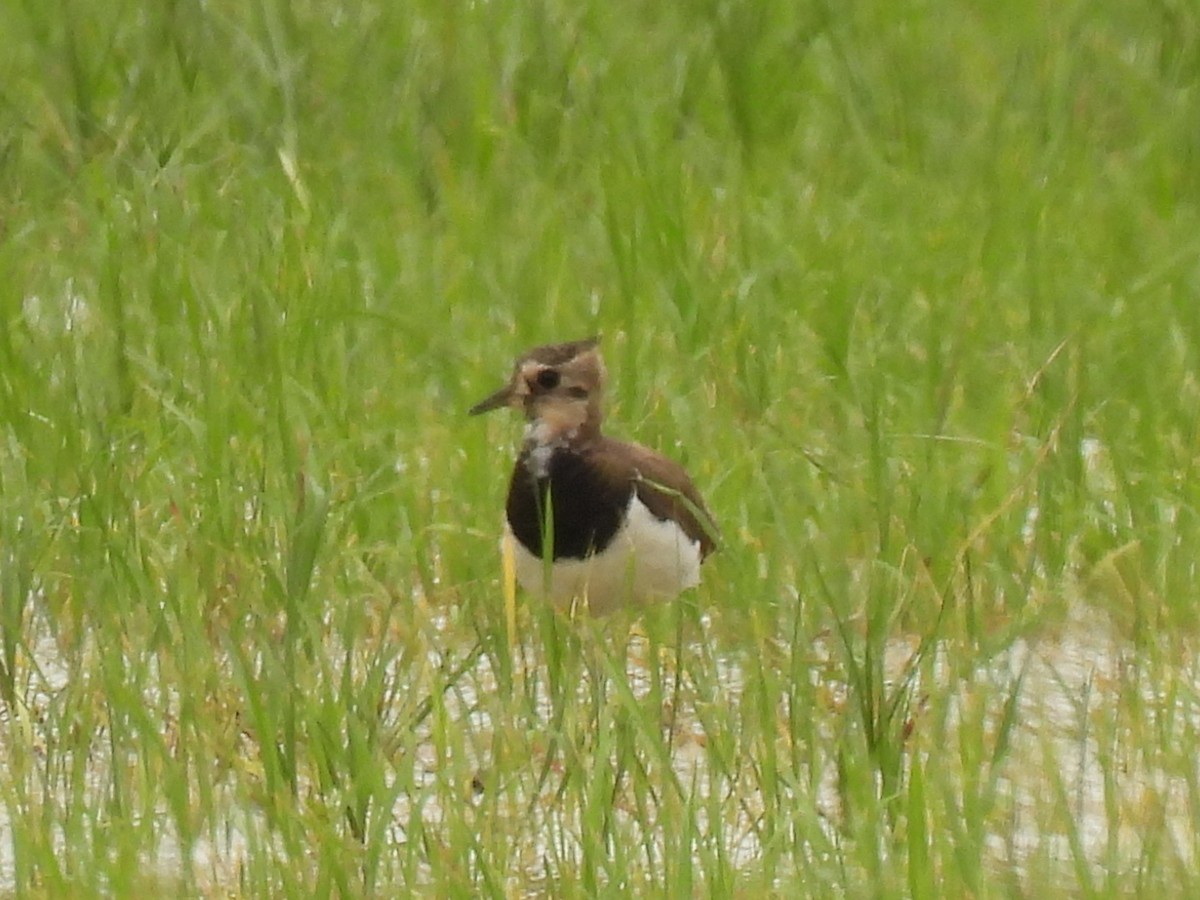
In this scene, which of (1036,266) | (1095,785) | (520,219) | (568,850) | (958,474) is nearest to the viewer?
(568,850)

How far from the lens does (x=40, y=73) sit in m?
7.32

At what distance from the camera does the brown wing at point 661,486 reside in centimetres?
456

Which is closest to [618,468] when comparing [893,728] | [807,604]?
[807,604]

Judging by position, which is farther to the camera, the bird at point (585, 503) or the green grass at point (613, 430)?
the bird at point (585, 503)

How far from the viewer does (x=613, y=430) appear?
5.44 metres

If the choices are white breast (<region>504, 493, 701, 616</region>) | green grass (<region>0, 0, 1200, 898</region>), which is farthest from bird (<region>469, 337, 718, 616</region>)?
green grass (<region>0, 0, 1200, 898</region>)

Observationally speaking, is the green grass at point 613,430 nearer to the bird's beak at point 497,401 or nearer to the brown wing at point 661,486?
the brown wing at point 661,486

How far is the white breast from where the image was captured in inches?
176

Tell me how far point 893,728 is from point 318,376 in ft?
6.21

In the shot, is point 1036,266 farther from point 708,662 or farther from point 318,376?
point 708,662

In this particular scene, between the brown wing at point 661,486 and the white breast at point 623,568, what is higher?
the brown wing at point 661,486

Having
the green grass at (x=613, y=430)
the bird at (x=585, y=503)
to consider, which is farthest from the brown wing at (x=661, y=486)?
the green grass at (x=613, y=430)

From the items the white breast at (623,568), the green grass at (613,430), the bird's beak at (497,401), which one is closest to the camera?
the green grass at (613,430)

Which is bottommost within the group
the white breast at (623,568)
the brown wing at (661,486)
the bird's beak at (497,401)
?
the white breast at (623,568)
